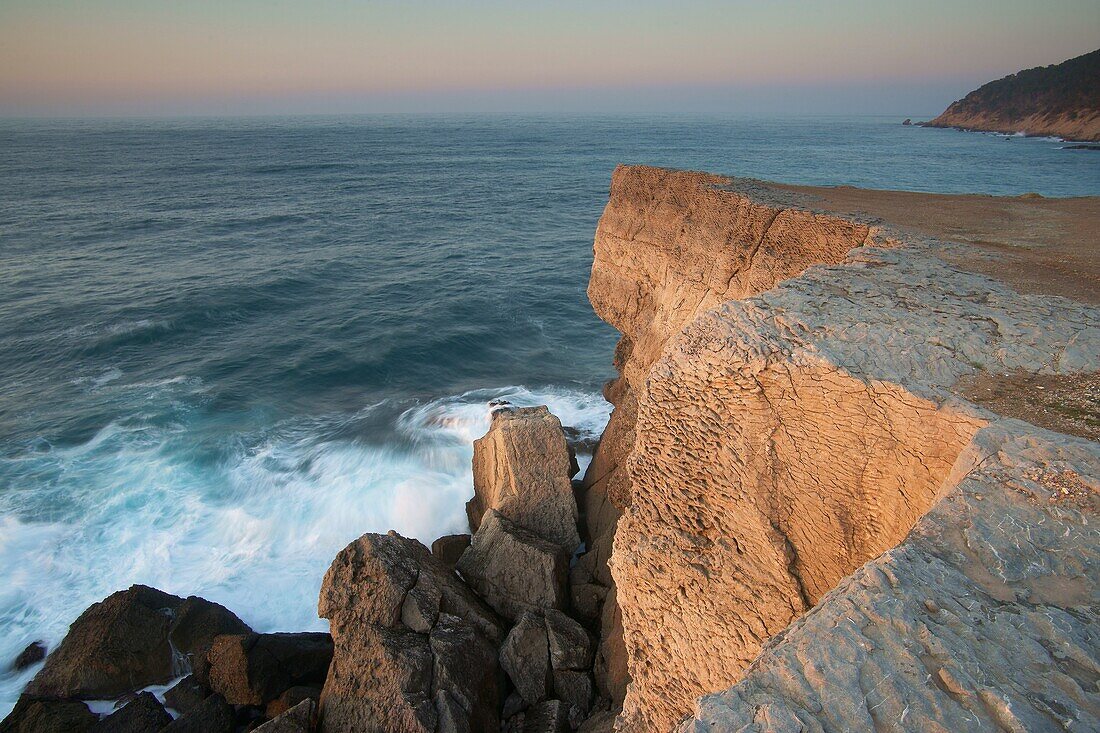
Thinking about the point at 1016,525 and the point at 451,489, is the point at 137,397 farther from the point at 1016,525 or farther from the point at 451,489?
the point at 1016,525

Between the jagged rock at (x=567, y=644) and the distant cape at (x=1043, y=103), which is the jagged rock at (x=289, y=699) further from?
the distant cape at (x=1043, y=103)

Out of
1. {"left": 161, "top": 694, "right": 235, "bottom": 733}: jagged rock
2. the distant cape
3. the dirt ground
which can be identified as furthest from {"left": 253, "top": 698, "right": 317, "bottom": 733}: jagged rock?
the distant cape

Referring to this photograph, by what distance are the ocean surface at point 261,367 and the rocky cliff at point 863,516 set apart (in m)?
7.58

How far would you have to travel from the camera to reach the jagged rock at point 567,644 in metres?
8.11

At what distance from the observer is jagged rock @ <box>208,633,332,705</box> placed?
26.5 ft

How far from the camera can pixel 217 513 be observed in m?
12.6

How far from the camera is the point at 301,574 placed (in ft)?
36.2

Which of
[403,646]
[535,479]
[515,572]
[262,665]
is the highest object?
[535,479]

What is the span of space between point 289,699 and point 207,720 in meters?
0.96

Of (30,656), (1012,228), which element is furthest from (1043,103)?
(30,656)

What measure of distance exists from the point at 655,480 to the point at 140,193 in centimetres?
5012

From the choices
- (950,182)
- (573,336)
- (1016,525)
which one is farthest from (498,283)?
(950,182)

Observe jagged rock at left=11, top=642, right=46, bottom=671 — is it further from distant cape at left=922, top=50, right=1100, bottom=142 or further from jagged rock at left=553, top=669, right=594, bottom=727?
distant cape at left=922, top=50, right=1100, bottom=142

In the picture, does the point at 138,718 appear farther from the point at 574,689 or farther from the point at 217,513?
the point at 574,689
